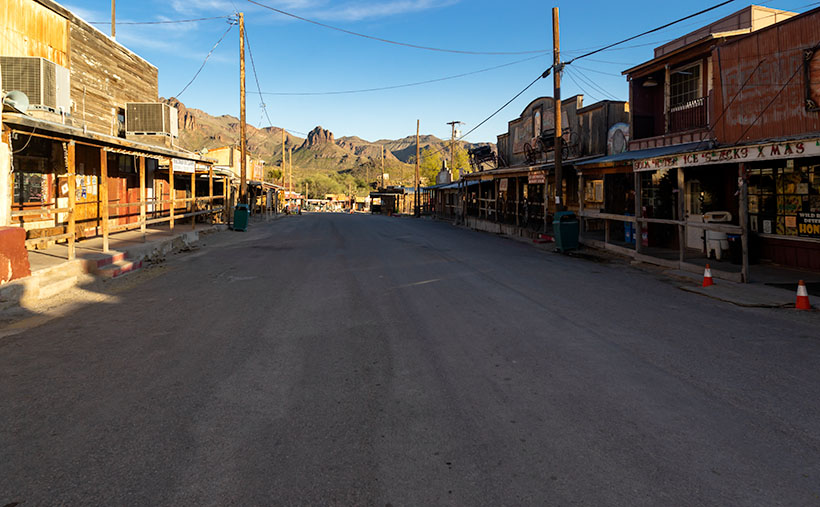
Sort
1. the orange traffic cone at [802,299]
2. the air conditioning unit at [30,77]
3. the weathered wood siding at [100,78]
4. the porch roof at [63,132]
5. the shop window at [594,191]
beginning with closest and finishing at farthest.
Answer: the orange traffic cone at [802,299] → the porch roof at [63,132] → the air conditioning unit at [30,77] → the weathered wood siding at [100,78] → the shop window at [594,191]

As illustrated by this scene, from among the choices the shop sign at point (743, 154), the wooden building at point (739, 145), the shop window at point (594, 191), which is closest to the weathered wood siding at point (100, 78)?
the shop sign at point (743, 154)

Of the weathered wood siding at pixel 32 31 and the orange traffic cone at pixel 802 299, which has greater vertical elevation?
the weathered wood siding at pixel 32 31

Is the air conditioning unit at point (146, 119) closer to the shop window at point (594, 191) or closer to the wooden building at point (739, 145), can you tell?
the wooden building at point (739, 145)

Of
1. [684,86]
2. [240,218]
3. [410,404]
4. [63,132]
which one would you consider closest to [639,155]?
[684,86]

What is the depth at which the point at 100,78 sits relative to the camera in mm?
18922

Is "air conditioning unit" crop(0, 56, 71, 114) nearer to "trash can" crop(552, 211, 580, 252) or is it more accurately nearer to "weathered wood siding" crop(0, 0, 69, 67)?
"weathered wood siding" crop(0, 0, 69, 67)

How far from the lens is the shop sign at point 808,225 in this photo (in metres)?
12.1

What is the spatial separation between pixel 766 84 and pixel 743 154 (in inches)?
125

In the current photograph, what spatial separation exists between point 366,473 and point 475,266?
1038 cm

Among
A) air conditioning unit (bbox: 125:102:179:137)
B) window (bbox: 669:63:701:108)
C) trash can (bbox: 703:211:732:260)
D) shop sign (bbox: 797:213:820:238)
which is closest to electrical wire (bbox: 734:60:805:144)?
trash can (bbox: 703:211:732:260)

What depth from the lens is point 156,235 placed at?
18.0 m

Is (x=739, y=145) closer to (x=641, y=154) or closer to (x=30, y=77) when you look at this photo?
(x=641, y=154)

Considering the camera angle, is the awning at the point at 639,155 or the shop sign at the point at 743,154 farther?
the awning at the point at 639,155

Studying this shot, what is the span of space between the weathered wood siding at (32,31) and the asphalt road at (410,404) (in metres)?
10.2
